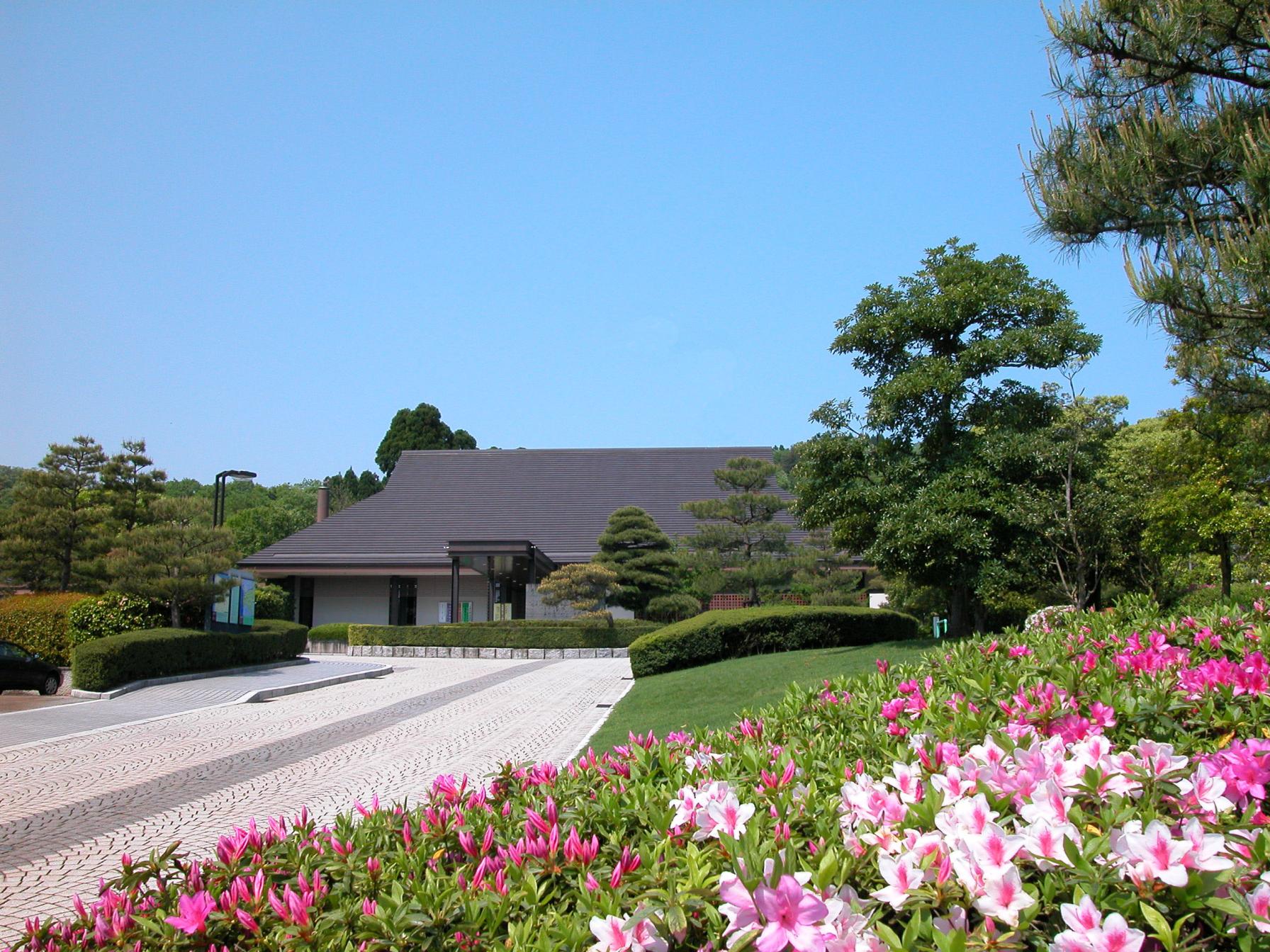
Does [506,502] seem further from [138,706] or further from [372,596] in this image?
[138,706]

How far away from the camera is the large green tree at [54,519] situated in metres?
23.8

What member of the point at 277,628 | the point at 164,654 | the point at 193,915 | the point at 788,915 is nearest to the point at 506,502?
the point at 277,628

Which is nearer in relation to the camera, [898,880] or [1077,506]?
[898,880]

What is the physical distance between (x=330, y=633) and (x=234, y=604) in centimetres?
963

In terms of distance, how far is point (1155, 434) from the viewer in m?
25.1

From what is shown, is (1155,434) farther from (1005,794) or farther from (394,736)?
(1005,794)

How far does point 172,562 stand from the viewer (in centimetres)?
2009

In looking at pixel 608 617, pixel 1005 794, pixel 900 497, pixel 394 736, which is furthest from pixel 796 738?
pixel 608 617

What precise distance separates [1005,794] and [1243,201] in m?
7.83

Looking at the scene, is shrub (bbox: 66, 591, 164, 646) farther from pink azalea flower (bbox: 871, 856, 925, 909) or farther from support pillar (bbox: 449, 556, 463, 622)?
pink azalea flower (bbox: 871, 856, 925, 909)

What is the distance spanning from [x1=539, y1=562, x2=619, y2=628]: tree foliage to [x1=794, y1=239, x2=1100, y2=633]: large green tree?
12.5 m

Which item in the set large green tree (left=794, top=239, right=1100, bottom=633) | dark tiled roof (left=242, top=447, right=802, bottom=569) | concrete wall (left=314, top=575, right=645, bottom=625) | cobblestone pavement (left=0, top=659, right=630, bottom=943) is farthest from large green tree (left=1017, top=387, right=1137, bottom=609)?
concrete wall (left=314, top=575, right=645, bottom=625)

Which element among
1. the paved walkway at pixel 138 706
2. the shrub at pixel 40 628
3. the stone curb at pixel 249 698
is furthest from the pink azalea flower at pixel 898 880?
the shrub at pixel 40 628

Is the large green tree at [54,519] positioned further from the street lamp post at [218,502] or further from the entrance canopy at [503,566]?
the entrance canopy at [503,566]
